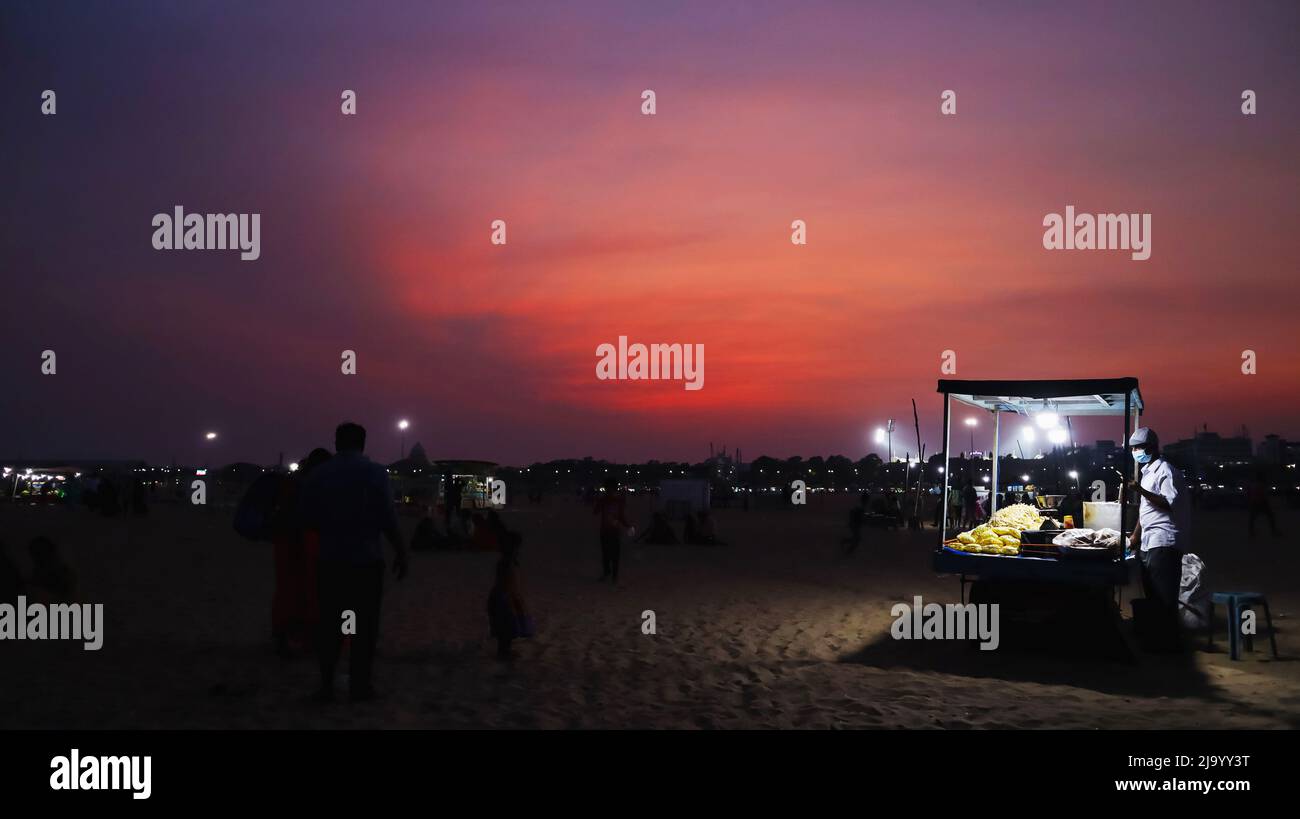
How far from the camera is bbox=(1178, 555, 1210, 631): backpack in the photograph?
387 inches

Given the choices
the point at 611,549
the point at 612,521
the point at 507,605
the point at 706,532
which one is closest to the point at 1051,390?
the point at 507,605

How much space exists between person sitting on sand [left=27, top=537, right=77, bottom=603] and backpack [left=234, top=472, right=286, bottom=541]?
12.0ft

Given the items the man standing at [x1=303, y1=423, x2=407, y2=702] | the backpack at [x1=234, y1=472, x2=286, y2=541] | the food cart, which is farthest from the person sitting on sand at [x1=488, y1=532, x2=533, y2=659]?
the food cart

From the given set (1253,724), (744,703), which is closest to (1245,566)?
(1253,724)

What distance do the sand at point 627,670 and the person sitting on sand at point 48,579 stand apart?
55 cm

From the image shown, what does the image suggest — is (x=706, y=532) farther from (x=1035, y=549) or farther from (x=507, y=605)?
(x=507, y=605)

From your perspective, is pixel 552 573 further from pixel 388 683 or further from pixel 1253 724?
pixel 1253 724

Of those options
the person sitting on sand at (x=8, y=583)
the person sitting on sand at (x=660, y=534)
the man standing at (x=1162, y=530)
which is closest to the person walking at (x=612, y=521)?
the man standing at (x=1162, y=530)

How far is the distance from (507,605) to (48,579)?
5179 mm

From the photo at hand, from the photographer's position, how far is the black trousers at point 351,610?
6.22 meters

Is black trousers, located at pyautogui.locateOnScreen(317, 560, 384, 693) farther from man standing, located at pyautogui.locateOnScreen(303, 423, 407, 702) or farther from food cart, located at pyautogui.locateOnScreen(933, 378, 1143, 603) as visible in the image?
food cart, located at pyautogui.locateOnScreen(933, 378, 1143, 603)
